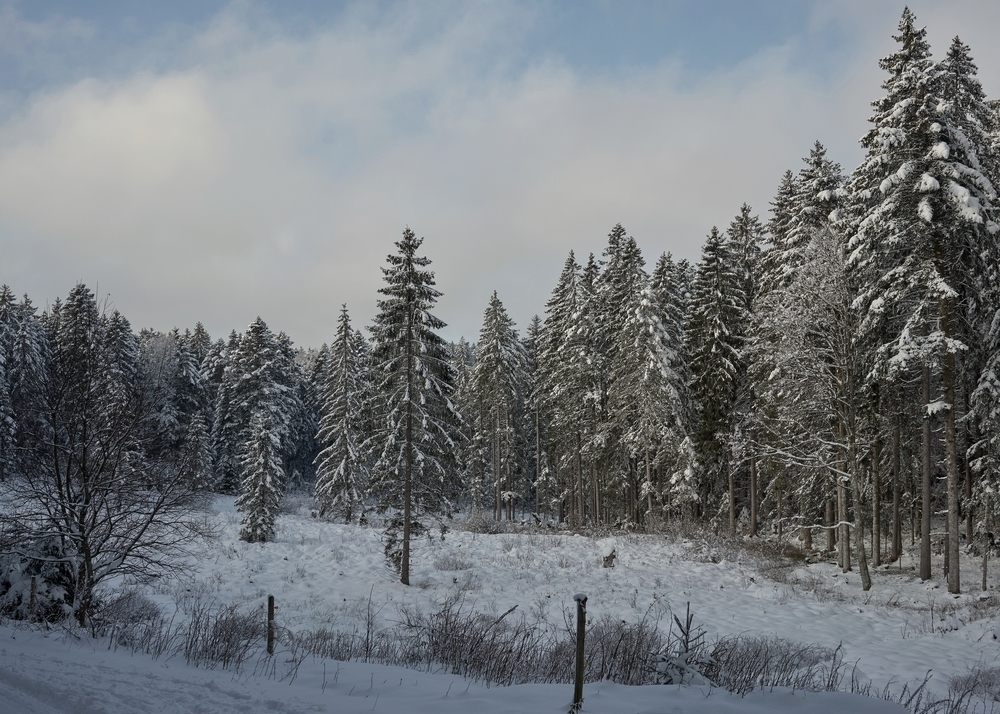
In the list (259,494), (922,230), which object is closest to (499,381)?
(259,494)

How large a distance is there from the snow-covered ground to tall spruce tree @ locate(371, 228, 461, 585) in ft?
9.92

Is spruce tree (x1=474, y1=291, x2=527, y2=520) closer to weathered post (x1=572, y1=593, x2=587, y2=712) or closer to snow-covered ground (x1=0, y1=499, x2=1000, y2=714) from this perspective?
snow-covered ground (x1=0, y1=499, x2=1000, y2=714)

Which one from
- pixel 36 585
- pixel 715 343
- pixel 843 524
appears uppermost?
pixel 715 343

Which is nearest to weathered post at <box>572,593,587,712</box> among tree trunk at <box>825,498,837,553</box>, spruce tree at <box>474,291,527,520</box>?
tree trunk at <box>825,498,837,553</box>

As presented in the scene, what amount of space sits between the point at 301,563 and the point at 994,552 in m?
26.7

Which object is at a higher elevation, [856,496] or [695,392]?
[695,392]

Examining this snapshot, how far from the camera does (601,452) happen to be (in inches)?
1409

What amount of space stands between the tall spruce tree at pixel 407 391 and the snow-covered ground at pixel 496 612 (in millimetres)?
3025

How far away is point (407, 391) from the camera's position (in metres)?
21.4

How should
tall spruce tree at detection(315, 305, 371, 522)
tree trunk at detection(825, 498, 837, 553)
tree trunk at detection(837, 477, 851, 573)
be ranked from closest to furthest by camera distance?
tree trunk at detection(837, 477, 851, 573), tree trunk at detection(825, 498, 837, 553), tall spruce tree at detection(315, 305, 371, 522)

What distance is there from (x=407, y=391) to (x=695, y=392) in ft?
58.3

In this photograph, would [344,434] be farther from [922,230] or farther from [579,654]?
[579,654]

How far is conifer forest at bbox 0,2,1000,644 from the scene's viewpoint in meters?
12.4

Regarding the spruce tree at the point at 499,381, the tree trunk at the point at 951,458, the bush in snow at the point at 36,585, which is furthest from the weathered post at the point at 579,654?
the spruce tree at the point at 499,381
